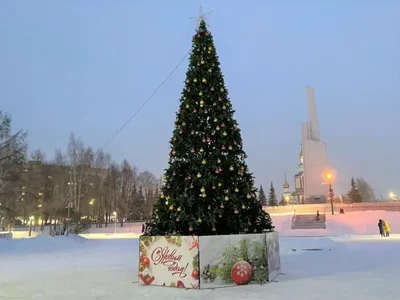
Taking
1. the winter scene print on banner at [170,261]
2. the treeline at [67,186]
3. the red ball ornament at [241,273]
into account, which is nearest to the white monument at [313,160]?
the treeline at [67,186]

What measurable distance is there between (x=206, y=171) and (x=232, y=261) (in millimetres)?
2198

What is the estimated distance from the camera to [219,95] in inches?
373

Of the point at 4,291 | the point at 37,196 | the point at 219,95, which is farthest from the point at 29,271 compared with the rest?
the point at 37,196

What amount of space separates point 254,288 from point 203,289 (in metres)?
1.10

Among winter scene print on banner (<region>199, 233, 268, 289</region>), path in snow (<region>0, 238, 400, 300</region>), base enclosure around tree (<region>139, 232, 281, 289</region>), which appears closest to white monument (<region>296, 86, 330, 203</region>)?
path in snow (<region>0, 238, 400, 300</region>)

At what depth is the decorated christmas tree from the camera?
856 cm

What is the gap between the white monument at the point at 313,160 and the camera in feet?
165

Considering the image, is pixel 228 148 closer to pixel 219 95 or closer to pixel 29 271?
pixel 219 95

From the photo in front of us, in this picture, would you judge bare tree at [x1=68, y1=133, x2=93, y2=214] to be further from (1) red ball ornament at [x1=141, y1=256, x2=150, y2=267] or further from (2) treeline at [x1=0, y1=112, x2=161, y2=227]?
(1) red ball ornament at [x1=141, y1=256, x2=150, y2=267]

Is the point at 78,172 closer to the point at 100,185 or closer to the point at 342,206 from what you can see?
the point at 100,185

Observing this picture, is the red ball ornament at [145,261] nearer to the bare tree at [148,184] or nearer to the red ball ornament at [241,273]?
the red ball ornament at [241,273]

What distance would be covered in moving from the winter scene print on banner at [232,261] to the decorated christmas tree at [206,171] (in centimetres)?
49

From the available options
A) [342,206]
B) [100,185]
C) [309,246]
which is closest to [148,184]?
[100,185]

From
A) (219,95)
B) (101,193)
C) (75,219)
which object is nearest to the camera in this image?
(219,95)
